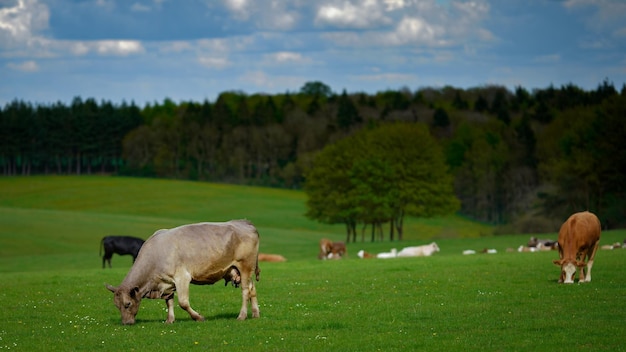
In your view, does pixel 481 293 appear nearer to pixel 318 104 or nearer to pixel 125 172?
pixel 125 172

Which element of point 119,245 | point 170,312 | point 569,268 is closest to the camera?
point 170,312

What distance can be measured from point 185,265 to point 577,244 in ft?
38.4

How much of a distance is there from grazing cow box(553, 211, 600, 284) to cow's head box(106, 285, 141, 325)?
38.6 feet

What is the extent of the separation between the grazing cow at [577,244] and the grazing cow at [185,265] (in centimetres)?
965

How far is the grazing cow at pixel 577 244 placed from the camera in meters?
23.0

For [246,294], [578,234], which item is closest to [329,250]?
[578,234]

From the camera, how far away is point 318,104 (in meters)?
194

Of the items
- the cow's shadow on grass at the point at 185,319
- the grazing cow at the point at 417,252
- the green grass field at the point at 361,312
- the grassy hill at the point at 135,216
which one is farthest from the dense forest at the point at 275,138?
the cow's shadow on grass at the point at 185,319

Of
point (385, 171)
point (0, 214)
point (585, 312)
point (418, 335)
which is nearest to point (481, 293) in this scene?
point (585, 312)

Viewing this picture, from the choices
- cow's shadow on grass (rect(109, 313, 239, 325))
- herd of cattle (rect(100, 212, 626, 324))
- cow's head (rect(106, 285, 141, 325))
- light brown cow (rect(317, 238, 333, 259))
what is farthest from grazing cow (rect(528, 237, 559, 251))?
cow's head (rect(106, 285, 141, 325))

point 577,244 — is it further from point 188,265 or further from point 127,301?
point 127,301

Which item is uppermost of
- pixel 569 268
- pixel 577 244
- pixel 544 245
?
pixel 577 244

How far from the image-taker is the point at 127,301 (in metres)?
17.2

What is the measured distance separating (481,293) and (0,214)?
70.5 meters
